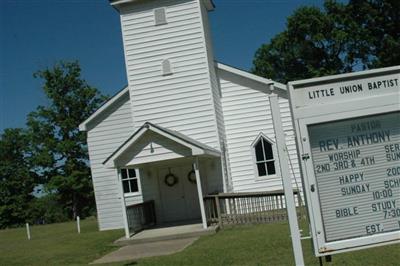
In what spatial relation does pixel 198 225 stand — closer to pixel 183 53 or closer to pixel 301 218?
pixel 301 218

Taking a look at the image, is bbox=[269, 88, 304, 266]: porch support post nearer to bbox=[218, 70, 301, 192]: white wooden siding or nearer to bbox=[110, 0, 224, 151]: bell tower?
bbox=[110, 0, 224, 151]: bell tower

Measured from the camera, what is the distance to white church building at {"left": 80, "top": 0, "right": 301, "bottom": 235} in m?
19.3

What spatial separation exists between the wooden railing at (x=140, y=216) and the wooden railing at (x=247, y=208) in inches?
102

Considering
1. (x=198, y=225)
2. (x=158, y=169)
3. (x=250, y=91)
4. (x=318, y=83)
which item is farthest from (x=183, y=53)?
(x=318, y=83)

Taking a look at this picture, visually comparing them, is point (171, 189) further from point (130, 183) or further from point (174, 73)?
point (174, 73)

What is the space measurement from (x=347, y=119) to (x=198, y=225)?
13225 mm

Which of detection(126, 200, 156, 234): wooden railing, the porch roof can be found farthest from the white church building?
the porch roof

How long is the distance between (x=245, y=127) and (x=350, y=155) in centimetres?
1574

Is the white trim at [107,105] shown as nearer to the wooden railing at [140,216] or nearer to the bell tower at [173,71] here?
the bell tower at [173,71]

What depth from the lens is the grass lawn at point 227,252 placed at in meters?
8.98

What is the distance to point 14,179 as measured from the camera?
52.5 metres

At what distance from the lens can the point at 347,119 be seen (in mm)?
4816

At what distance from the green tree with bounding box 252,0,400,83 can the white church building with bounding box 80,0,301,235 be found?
23775 millimetres

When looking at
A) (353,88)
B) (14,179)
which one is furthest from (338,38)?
(353,88)
